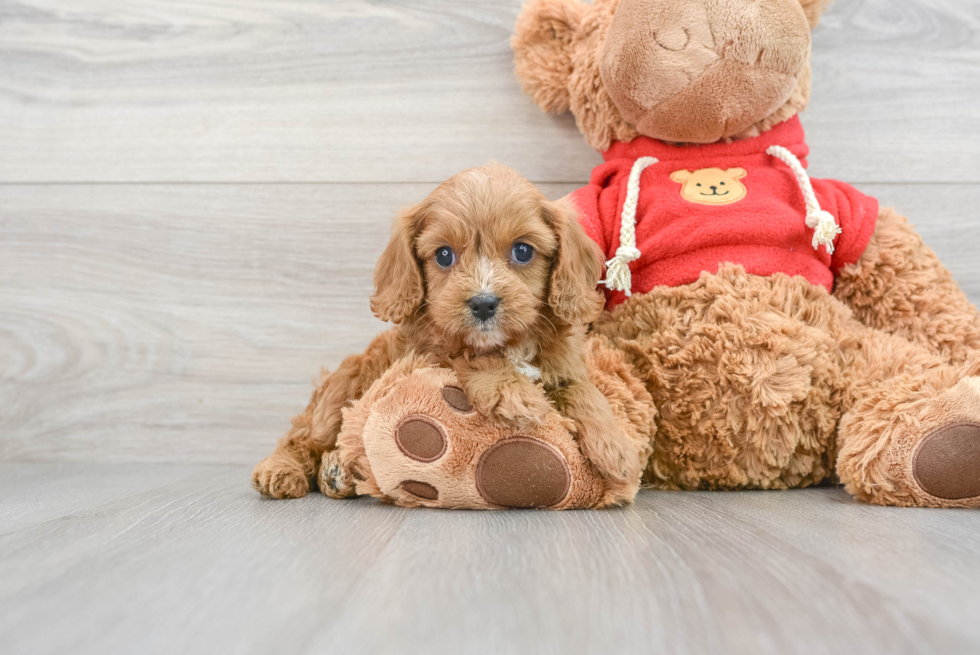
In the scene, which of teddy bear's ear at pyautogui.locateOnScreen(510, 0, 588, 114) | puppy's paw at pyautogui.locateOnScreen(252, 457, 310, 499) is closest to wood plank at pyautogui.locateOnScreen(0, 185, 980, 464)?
teddy bear's ear at pyautogui.locateOnScreen(510, 0, 588, 114)

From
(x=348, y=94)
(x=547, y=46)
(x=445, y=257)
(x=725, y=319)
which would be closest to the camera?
(x=445, y=257)

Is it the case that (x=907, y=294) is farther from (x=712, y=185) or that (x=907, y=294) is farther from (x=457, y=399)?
(x=457, y=399)

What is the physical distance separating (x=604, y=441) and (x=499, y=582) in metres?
0.37

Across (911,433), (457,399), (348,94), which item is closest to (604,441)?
(457,399)

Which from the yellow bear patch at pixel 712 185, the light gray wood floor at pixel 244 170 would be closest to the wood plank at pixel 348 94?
the light gray wood floor at pixel 244 170

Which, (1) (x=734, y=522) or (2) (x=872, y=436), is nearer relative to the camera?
(1) (x=734, y=522)

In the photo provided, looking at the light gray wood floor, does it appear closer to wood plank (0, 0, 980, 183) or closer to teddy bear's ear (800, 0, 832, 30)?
wood plank (0, 0, 980, 183)

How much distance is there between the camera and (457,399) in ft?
3.51

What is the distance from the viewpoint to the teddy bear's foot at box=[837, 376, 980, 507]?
3.40 feet

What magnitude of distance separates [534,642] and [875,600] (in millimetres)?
336

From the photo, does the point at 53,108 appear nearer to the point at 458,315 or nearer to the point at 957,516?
the point at 458,315

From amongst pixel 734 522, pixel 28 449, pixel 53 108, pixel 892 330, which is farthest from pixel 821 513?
pixel 53 108

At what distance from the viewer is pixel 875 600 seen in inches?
26.0

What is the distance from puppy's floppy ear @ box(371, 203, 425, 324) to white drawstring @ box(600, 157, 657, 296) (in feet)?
1.22
